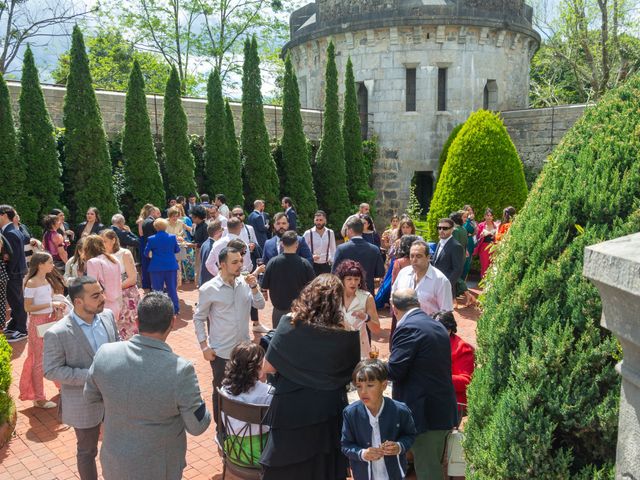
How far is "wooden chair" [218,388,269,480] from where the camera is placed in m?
3.92

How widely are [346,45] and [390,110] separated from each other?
2923mm

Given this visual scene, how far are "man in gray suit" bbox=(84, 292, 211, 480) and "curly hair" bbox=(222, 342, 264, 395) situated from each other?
29.0 inches

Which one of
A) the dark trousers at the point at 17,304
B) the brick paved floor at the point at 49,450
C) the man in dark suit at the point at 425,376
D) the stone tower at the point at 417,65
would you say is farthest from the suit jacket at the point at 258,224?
the stone tower at the point at 417,65

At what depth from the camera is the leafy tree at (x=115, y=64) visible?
30.5 metres

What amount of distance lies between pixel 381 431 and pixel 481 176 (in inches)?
451

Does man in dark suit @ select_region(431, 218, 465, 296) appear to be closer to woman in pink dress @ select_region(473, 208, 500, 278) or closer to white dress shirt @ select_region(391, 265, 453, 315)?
white dress shirt @ select_region(391, 265, 453, 315)

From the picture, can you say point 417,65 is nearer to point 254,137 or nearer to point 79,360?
point 254,137

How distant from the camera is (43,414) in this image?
605 cm

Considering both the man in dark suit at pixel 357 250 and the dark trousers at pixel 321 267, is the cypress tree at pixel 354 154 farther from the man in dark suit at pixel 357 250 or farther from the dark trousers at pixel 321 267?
the man in dark suit at pixel 357 250

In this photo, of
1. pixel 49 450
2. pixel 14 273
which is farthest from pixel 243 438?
pixel 14 273

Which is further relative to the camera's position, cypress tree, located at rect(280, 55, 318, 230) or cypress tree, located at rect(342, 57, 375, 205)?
cypress tree, located at rect(342, 57, 375, 205)

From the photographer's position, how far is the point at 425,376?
3.88 metres

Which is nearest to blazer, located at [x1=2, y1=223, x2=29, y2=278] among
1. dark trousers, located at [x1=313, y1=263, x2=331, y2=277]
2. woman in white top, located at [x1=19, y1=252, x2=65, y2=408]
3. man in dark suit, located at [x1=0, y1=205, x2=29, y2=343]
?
man in dark suit, located at [x1=0, y1=205, x2=29, y2=343]

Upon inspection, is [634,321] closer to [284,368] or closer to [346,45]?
[284,368]
